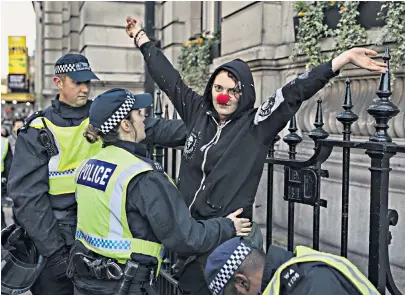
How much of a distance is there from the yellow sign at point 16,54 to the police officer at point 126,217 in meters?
39.5

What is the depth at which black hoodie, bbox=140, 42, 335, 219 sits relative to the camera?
2768 mm

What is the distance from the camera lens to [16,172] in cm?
348

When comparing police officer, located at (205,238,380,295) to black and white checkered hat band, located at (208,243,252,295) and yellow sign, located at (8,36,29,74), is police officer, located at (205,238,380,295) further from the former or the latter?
yellow sign, located at (8,36,29,74)

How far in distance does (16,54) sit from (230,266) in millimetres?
41604

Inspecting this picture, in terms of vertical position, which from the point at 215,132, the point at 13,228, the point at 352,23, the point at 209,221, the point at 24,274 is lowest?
the point at 24,274

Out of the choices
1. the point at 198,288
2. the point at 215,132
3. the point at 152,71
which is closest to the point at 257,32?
the point at 152,71

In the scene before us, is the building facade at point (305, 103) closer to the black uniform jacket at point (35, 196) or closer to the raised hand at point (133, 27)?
the raised hand at point (133, 27)

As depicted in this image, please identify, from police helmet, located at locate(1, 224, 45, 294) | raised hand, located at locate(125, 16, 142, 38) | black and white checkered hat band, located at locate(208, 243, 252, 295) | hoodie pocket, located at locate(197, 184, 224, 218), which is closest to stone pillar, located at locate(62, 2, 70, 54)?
raised hand, located at locate(125, 16, 142, 38)

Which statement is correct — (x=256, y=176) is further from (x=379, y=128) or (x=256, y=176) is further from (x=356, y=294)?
(x=356, y=294)

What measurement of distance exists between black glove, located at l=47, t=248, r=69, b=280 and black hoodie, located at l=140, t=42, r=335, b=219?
1049 mm

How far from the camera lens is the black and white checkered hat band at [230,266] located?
87.4 inches

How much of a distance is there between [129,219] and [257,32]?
4.87 m

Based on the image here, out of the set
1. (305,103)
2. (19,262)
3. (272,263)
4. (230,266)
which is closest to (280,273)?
(272,263)

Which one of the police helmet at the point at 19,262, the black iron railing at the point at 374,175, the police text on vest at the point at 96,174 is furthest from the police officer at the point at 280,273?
the police helmet at the point at 19,262
